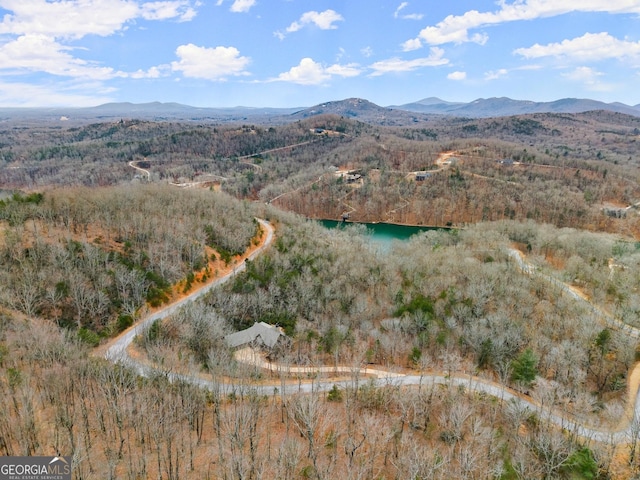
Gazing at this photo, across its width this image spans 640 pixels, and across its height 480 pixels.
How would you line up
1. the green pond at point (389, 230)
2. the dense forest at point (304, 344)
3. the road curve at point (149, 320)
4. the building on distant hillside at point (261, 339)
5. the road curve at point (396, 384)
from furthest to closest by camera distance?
1. the green pond at point (389, 230)
2. the building on distant hillside at point (261, 339)
3. the road curve at point (149, 320)
4. the road curve at point (396, 384)
5. the dense forest at point (304, 344)

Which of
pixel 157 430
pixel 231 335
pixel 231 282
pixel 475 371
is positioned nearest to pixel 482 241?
pixel 475 371

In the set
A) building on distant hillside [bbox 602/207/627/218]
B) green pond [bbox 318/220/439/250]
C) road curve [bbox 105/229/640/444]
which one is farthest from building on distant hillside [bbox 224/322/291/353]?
building on distant hillside [bbox 602/207/627/218]

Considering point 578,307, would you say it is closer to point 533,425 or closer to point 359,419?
point 533,425

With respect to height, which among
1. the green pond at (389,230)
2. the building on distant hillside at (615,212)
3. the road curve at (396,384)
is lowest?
the green pond at (389,230)

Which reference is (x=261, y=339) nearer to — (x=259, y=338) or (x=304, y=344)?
(x=259, y=338)

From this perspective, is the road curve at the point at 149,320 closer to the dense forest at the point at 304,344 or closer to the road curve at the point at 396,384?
the road curve at the point at 396,384

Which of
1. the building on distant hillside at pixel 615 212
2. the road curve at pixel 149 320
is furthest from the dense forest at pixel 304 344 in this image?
the building on distant hillside at pixel 615 212
